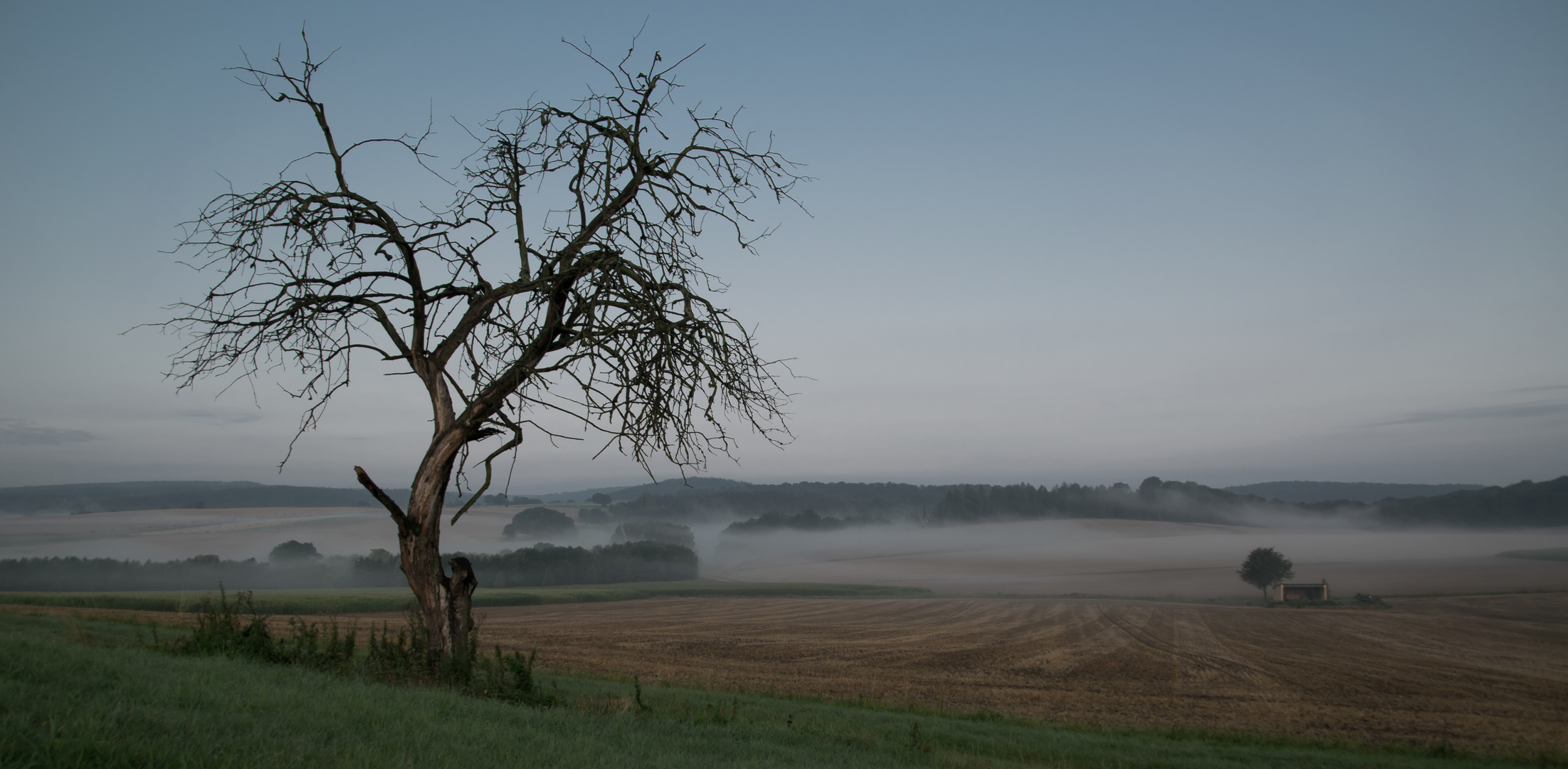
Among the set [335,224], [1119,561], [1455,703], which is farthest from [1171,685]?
[1119,561]

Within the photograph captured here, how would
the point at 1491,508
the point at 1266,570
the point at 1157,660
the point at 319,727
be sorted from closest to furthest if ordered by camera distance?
the point at 319,727
the point at 1157,660
the point at 1266,570
the point at 1491,508

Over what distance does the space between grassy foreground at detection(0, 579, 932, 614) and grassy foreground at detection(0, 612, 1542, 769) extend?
72.3 feet

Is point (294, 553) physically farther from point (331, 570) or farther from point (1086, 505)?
point (1086, 505)

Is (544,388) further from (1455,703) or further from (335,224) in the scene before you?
(1455,703)

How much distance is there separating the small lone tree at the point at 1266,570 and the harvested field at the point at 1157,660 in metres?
9.95

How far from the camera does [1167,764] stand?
11.8 m

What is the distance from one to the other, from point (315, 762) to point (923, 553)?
123m

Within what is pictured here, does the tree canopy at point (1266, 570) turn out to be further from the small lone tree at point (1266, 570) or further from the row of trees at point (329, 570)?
the row of trees at point (329, 570)

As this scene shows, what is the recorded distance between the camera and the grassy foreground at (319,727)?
146 inches

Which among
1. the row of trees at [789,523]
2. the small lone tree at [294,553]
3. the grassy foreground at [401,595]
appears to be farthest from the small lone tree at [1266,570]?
the small lone tree at [294,553]

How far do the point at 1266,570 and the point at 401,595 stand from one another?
72.6 metres

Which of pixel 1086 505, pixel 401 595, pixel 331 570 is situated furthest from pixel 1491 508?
pixel 331 570

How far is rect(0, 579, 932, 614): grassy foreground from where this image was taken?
41938mm

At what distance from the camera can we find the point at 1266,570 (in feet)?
211
